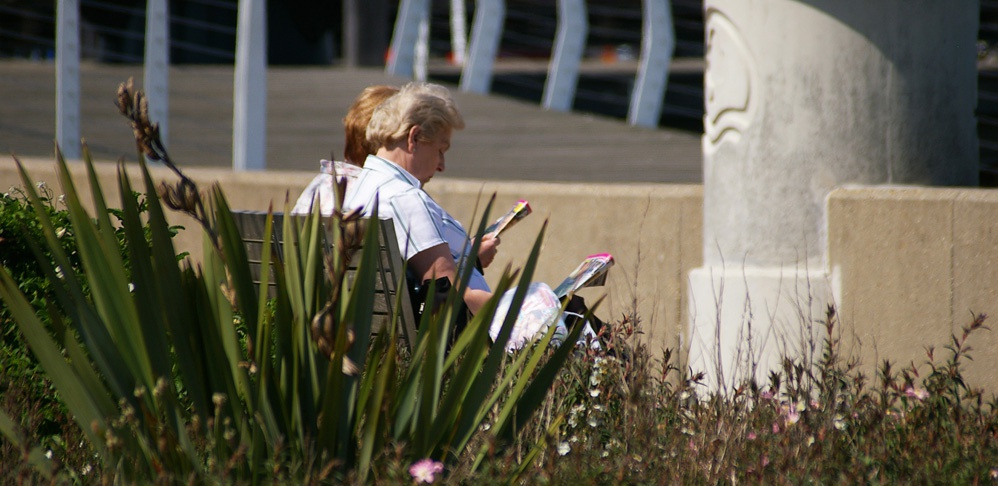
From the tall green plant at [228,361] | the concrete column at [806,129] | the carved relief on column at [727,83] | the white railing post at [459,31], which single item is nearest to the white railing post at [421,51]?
the white railing post at [459,31]

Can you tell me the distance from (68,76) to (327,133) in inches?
83.5

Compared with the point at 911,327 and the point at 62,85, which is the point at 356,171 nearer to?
the point at 911,327

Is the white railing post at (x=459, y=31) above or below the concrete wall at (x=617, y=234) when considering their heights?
above

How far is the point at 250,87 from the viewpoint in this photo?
6898 mm

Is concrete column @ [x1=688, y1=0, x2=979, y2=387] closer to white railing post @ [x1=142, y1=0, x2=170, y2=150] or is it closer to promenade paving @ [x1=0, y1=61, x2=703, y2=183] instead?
promenade paving @ [x1=0, y1=61, x2=703, y2=183]

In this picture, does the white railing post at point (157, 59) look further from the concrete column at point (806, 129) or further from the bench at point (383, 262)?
the concrete column at point (806, 129)

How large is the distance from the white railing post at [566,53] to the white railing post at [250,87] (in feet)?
9.98

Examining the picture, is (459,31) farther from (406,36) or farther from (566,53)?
(566,53)

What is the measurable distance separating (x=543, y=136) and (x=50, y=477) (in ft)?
23.1

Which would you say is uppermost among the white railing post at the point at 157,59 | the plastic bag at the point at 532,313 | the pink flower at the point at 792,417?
the white railing post at the point at 157,59

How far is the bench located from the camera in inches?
136

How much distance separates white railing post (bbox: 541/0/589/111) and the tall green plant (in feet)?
22.6

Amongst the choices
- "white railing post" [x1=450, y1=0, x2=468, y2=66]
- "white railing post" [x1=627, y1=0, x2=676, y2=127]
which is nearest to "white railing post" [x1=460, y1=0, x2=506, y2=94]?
"white railing post" [x1=627, y1=0, x2=676, y2=127]

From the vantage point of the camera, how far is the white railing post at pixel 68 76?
7441 millimetres
